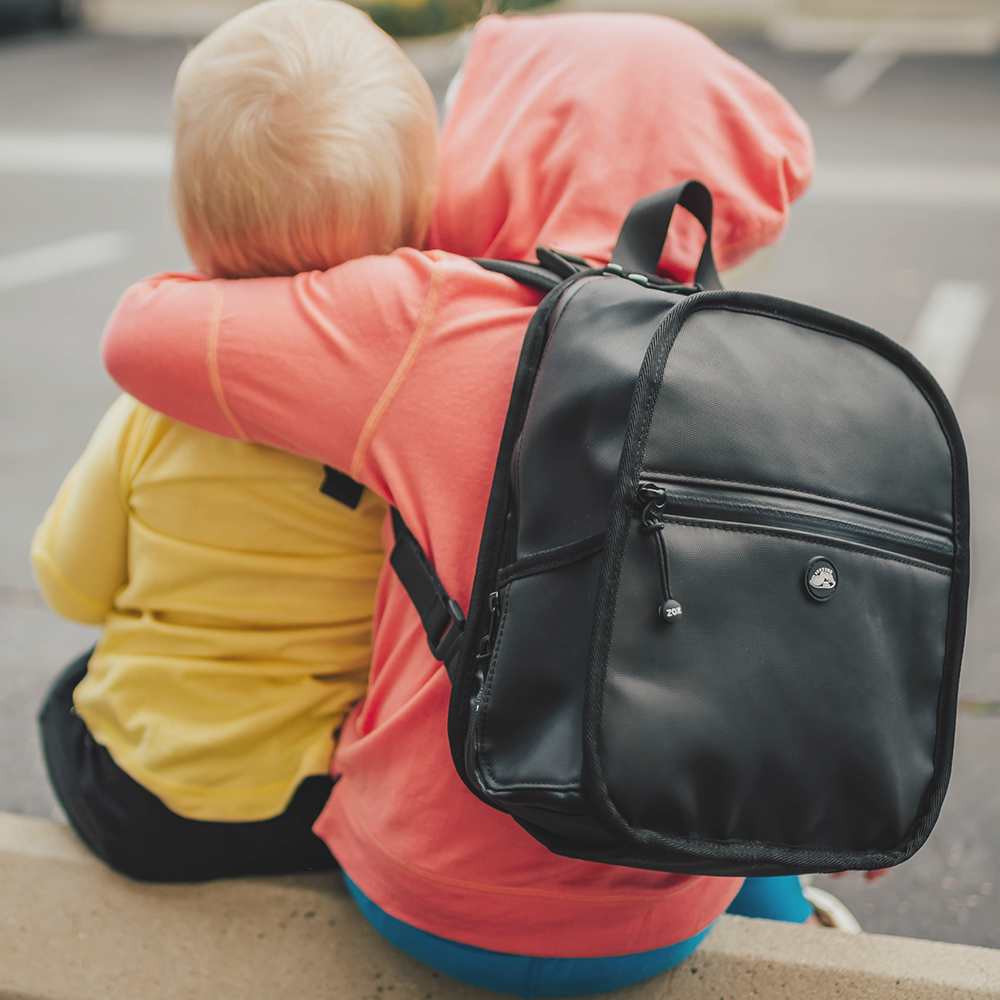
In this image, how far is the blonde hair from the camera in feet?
3.98

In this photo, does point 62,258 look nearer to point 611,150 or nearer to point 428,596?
point 611,150

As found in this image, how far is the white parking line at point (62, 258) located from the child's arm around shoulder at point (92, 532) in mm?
4123

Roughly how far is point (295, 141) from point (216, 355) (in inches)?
10.6

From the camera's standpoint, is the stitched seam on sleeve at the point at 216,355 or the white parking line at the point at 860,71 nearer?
the stitched seam on sleeve at the point at 216,355

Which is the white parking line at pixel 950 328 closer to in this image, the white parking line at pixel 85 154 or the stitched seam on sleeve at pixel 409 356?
the stitched seam on sleeve at pixel 409 356

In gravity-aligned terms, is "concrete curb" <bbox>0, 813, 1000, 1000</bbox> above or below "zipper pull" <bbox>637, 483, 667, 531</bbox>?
below

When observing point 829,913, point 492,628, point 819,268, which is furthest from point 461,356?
point 819,268

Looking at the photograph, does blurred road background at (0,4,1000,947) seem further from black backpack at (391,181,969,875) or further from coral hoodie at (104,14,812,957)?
black backpack at (391,181,969,875)

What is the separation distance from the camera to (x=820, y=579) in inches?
39.7

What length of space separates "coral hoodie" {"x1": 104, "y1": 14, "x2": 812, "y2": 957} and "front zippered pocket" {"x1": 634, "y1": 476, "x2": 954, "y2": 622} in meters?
0.26

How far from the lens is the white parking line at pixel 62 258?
5246 millimetres

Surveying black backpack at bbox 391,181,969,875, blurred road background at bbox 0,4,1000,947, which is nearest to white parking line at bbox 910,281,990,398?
blurred road background at bbox 0,4,1000,947

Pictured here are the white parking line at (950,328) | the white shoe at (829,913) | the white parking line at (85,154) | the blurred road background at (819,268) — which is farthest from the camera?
the white parking line at (85,154)

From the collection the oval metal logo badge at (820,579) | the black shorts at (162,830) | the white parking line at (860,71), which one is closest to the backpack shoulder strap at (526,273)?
the oval metal logo badge at (820,579)
